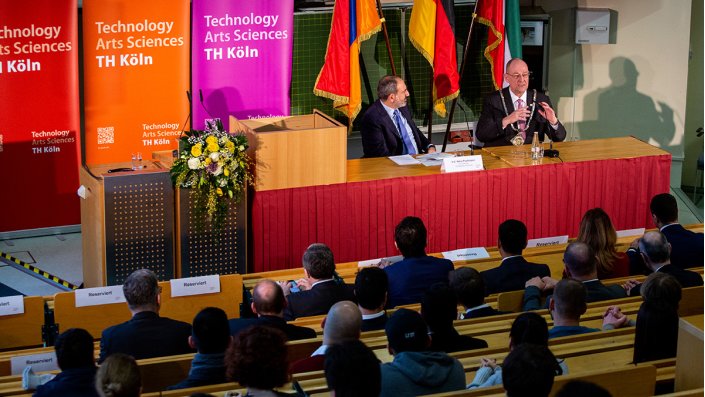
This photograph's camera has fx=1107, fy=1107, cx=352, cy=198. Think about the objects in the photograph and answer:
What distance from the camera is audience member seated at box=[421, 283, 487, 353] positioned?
517cm

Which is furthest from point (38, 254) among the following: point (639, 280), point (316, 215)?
point (639, 280)

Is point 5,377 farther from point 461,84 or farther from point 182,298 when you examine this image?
point 461,84

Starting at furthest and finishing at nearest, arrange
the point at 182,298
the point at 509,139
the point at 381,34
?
the point at 381,34
the point at 509,139
the point at 182,298

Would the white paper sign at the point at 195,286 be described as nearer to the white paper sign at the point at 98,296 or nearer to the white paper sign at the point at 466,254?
the white paper sign at the point at 98,296

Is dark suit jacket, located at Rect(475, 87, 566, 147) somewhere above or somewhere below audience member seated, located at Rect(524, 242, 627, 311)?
above

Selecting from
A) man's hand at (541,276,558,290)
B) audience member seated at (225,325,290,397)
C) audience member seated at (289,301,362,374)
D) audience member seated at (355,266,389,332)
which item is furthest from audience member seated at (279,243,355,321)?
audience member seated at (225,325,290,397)

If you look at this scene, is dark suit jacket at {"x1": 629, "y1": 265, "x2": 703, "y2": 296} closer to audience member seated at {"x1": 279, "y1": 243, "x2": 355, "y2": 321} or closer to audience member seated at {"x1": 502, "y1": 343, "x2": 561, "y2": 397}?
audience member seated at {"x1": 279, "y1": 243, "x2": 355, "y2": 321}

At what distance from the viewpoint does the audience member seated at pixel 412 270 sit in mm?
6754

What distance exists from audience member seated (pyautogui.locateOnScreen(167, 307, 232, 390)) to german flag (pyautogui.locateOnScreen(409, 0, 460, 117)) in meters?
6.02

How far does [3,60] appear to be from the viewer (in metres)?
9.30

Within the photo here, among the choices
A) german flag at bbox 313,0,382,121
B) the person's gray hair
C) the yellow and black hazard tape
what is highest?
german flag at bbox 313,0,382,121

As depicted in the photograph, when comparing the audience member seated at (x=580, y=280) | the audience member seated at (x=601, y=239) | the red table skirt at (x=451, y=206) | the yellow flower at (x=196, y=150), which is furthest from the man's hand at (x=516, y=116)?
the yellow flower at (x=196, y=150)

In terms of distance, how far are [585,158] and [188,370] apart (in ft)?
15.0

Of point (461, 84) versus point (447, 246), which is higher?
point (461, 84)
